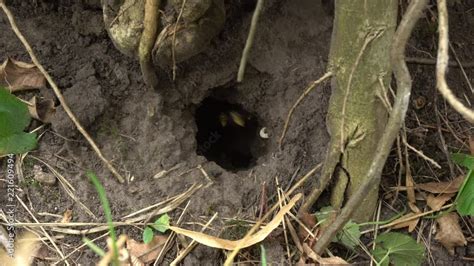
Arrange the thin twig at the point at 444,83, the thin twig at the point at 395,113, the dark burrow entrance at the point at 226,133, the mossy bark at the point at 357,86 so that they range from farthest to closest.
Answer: the dark burrow entrance at the point at 226,133, the mossy bark at the point at 357,86, the thin twig at the point at 395,113, the thin twig at the point at 444,83

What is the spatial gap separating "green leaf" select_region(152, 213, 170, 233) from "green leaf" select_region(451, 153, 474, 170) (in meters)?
0.79

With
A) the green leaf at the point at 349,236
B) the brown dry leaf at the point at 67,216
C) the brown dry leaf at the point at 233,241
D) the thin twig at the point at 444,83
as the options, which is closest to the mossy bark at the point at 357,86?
the green leaf at the point at 349,236

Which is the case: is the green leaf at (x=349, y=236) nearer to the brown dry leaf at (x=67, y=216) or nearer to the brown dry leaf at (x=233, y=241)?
the brown dry leaf at (x=233, y=241)

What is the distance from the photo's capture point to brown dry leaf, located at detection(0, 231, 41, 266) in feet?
5.33

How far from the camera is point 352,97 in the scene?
1591 millimetres

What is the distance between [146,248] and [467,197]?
2.80 feet

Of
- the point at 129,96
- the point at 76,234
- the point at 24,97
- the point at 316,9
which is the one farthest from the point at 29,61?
the point at 316,9

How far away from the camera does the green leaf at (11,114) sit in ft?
5.72

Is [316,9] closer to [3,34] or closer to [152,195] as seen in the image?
[152,195]

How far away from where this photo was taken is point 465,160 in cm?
157

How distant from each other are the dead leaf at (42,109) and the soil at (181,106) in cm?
3

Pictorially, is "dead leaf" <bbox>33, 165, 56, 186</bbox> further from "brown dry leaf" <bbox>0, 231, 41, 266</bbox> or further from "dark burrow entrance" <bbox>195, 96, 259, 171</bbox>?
"dark burrow entrance" <bbox>195, 96, 259, 171</bbox>

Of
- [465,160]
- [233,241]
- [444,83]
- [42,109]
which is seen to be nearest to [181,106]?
[42,109]

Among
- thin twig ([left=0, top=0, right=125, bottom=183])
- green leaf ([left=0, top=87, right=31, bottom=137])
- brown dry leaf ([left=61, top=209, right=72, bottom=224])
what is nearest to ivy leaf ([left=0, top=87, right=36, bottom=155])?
green leaf ([left=0, top=87, right=31, bottom=137])
